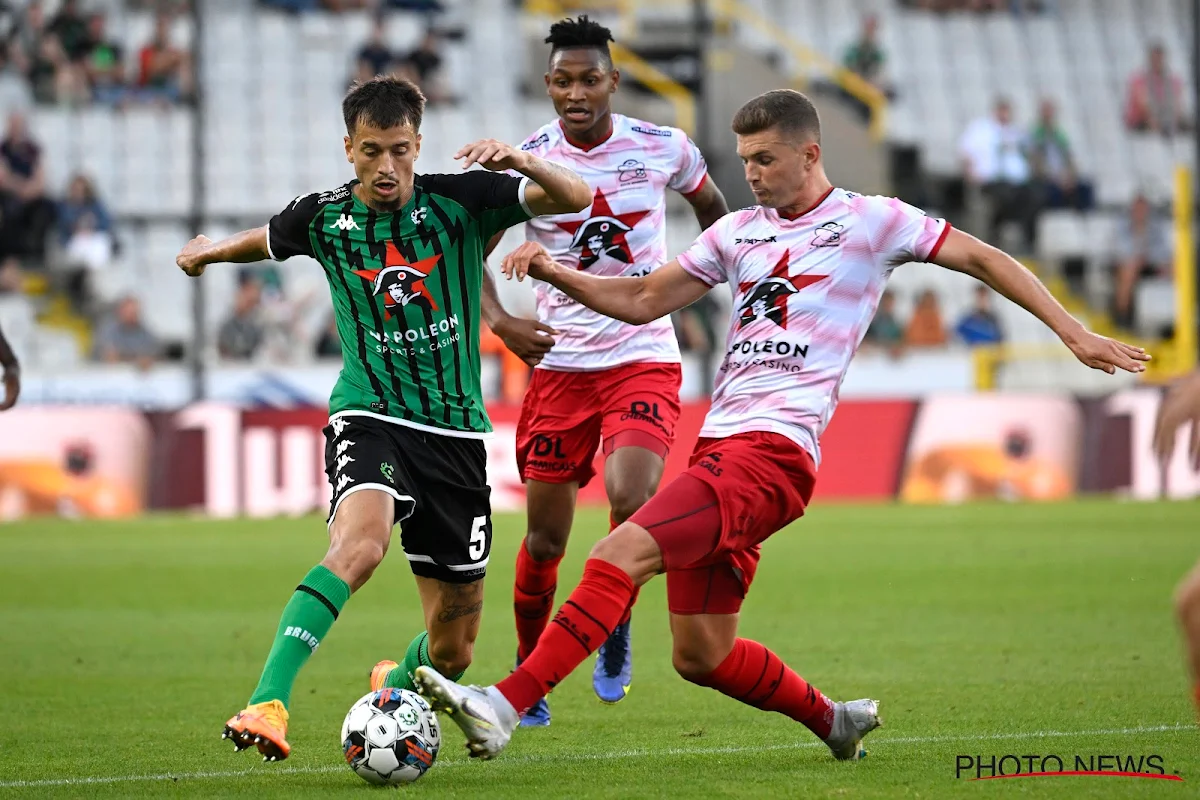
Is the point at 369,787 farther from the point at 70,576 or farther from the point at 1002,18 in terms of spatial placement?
the point at 1002,18

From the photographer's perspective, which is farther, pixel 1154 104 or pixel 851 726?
pixel 1154 104

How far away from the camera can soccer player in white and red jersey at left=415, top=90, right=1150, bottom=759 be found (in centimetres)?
560

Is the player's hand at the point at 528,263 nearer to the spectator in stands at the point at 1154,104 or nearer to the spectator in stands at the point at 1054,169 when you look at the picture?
the spectator in stands at the point at 1054,169

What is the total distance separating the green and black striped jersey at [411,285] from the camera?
622 centimetres

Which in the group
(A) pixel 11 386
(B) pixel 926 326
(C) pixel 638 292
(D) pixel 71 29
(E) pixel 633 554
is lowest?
(B) pixel 926 326

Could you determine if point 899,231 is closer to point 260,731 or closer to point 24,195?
point 260,731

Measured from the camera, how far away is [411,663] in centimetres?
668

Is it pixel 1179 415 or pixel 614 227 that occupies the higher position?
pixel 614 227

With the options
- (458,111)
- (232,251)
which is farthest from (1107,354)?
(458,111)

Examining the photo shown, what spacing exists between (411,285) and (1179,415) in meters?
2.93

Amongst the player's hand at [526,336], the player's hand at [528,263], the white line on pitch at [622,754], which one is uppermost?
the player's hand at [528,263]

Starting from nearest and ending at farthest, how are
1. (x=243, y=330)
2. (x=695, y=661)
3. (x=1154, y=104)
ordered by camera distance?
1. (x=695, y=661)
2. (x=243, y=330)
3. (x=1154, y=104)

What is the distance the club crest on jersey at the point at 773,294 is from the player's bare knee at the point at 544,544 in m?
1.78

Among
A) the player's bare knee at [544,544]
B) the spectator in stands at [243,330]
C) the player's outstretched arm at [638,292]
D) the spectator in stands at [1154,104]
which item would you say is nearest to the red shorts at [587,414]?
the player's bare knee at [544,544]
